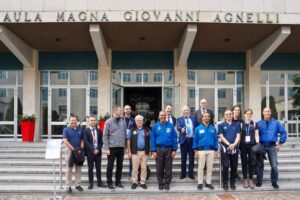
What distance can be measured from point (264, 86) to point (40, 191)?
34.3ft

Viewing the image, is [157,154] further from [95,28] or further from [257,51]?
[257,51]

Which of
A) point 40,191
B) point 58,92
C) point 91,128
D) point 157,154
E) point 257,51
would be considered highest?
point 257,51

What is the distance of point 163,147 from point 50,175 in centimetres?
302

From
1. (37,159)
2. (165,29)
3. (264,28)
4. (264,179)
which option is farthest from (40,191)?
(264,28)

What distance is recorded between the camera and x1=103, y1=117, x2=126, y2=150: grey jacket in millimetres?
8086

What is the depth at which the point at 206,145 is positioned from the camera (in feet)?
26.4

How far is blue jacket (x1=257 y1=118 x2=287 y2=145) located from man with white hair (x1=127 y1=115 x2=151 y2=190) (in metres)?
2.50

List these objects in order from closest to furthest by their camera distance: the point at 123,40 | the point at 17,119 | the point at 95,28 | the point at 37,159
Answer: the point at 37,159 < the point at 95,28 < the point at 123,40 < the point at 17,119

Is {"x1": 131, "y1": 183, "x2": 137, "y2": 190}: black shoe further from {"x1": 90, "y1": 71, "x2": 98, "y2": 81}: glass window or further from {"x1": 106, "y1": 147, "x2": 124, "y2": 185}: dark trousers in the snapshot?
{"x1": 90, "y1": 71, "x2": 98, "y2": 81}: glass window

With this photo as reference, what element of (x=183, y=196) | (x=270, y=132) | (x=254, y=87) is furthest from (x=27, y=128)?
(x=270, y=132)

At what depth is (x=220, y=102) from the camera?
49.5ft

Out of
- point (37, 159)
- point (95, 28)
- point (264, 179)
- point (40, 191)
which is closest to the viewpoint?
A: point (40, 191)

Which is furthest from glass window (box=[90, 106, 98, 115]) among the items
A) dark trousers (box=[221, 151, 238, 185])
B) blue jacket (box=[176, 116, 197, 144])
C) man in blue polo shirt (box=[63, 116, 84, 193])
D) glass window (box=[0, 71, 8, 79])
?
dark trousers (box=[221, 151, 238, 185])

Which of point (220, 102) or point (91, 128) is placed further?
point (220, 102)
